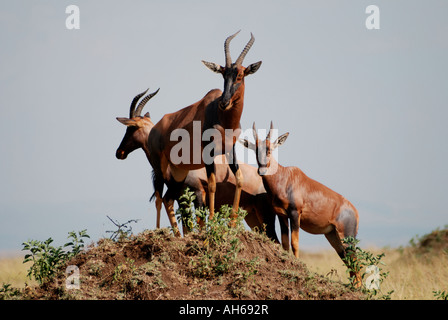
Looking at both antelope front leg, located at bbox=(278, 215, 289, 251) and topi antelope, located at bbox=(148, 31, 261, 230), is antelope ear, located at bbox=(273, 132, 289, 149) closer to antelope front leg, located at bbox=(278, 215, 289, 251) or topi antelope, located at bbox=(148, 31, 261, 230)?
antelope front leg, located at bbox=(278, 215, 289, 251)

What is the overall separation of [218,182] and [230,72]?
4428mm

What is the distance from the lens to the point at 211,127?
962 cm

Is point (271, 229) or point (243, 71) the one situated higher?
point (243, 71)

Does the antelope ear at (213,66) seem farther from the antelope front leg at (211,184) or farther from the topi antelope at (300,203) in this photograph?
the topi antelope at (300,203)

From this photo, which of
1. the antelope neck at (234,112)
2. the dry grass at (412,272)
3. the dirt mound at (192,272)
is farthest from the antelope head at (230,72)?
the dry grass at (412,272)

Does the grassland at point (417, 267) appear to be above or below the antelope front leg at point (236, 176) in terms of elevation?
below

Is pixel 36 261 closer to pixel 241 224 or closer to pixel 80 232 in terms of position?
pixel 80 232

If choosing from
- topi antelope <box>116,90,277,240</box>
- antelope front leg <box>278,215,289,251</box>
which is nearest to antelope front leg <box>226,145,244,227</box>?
topi antelope <box>116,90,277,240</box>

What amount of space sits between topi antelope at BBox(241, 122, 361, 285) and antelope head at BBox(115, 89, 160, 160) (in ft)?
6.90

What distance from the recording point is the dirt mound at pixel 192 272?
7.14 m

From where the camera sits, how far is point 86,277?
756 centimetres
